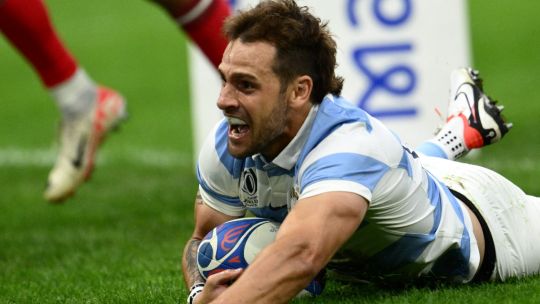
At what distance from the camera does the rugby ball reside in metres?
4.03

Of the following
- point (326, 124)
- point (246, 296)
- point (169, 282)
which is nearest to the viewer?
point (246, 296)

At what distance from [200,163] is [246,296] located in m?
0.84

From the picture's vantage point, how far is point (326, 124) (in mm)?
3723

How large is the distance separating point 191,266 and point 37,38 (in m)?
2.11

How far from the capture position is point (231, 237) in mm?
4059

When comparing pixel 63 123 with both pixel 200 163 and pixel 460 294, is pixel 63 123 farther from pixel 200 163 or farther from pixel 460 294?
pixel 460 294

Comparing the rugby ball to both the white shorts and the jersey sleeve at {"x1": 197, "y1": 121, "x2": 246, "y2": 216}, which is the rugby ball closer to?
the jersey sleeve at {"x1": 197, "y1": 121, "x2": 246, "y2": 216}

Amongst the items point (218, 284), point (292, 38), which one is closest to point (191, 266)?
point (218, 284)

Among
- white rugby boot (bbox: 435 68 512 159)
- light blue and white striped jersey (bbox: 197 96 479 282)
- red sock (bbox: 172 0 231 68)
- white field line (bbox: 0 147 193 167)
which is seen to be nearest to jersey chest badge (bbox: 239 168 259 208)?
light blue and white striped jersey (bbox: 197 96 479 282)

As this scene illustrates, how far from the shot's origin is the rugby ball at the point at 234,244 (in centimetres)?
403

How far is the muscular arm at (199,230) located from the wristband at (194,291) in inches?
4.8

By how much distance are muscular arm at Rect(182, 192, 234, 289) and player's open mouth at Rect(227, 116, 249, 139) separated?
1.93 feet

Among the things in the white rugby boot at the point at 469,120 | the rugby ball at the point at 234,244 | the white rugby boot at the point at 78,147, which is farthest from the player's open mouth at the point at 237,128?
the white rugby boot at the point at 78,147

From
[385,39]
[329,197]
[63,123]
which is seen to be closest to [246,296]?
[329,197]
